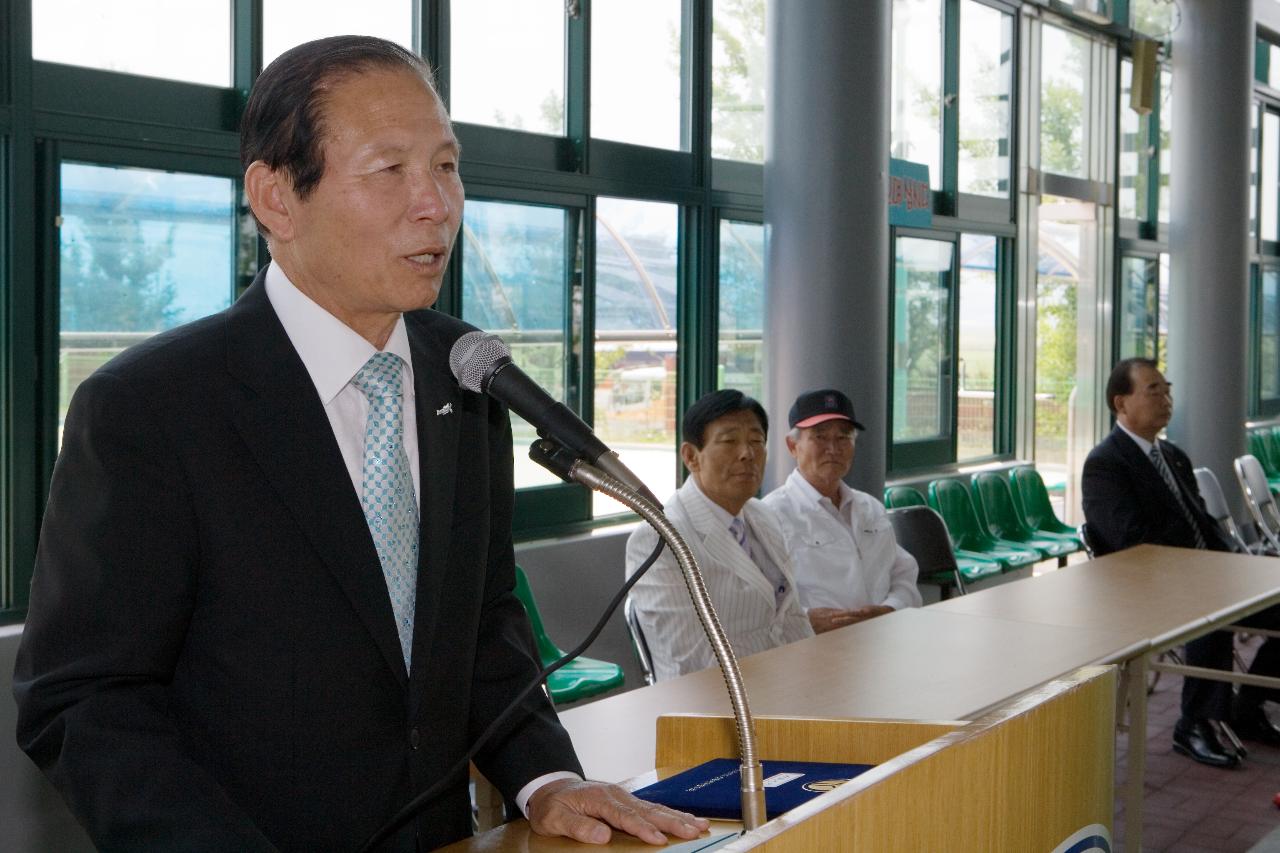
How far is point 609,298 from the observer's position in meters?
5.79

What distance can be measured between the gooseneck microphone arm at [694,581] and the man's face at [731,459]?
2.40m

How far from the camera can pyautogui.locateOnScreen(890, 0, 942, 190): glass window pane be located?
299 inches

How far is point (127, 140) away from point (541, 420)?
3.25m

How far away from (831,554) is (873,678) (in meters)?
1.36

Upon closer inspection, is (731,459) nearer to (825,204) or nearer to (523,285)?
(523,285)

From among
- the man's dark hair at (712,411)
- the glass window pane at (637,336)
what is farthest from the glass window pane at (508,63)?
the man's dark hair at (712,411)

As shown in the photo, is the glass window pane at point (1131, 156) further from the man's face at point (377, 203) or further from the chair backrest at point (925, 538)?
the man's face at point (377, 203)

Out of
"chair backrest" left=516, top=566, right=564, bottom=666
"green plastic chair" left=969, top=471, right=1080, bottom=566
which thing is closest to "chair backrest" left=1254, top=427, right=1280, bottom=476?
"green plastic chair" left=969, top=471, right=1080, bottom=566

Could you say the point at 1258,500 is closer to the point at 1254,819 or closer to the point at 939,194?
the point at 939,194

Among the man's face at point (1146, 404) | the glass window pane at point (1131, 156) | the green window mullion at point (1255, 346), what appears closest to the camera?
the man's face at point (1146, 404)

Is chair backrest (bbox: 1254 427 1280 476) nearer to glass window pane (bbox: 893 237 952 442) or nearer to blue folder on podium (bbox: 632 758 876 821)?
glass window pane (bbox: 893 237 952 442)

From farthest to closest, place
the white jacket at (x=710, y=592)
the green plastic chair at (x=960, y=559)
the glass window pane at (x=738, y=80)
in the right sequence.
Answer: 1. the glass window pane at (x=738, y=80)
2. the green plastic chair at (x=960, y=559)
3. the white jacket at (x=710, y=592)

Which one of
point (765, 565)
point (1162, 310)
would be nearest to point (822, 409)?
point (765, 565)

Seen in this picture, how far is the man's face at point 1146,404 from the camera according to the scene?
17.3 feet
